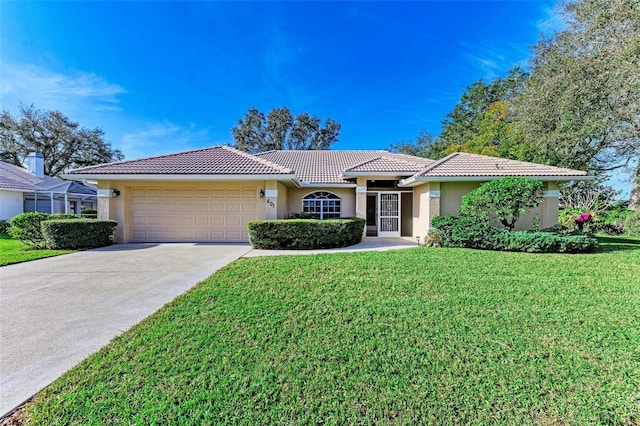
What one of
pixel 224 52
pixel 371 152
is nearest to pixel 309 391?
pixel 224 52

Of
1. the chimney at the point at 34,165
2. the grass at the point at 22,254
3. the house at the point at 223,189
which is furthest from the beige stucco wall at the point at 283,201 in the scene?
the chimney at the point at 34,165

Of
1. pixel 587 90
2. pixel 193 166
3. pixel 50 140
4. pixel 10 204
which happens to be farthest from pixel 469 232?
pixel 50 140

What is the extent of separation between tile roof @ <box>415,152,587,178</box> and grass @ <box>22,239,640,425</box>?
736 cm

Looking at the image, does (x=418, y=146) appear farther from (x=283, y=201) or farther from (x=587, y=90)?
(x=283, y=201)

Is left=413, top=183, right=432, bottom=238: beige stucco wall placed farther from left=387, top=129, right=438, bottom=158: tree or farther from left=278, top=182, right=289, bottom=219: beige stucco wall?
left=387, top=129, right=438, bottom=158: tree

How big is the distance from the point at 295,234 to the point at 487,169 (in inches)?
369

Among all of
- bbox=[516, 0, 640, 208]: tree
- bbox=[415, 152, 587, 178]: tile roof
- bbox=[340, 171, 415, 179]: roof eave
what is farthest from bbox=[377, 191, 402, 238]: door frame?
bbox=[516, 0, 640, 208]: tree

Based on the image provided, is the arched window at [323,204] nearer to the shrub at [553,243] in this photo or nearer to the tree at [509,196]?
the tree at [509,196]

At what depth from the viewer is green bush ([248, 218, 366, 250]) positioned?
1074 centimetres

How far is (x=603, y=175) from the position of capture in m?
20.0

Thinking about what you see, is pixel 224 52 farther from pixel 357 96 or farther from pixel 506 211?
pixel 506 211

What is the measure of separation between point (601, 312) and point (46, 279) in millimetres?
11430

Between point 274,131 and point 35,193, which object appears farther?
point 274,131

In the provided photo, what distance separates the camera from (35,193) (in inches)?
832
